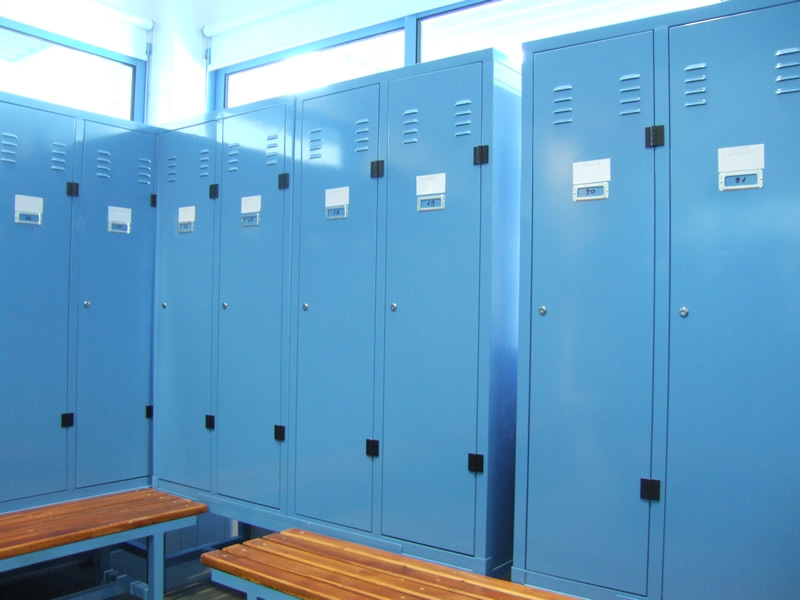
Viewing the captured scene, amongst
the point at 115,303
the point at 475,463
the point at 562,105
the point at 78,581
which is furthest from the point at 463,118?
the point at 78,581

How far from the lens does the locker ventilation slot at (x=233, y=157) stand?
3.78 metres

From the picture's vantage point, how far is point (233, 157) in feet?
12.5

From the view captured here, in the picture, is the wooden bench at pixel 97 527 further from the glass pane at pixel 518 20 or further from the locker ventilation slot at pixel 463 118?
the glass pane at pixel 518 20

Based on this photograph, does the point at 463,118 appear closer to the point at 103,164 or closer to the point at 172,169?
the point at 172,169

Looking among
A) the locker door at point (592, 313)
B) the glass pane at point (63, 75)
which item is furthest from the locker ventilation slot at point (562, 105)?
the glass pane at point (63, 75)

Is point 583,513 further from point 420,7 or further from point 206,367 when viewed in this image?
point 420,7

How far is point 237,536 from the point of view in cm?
428

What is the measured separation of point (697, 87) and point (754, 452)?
1214 mm

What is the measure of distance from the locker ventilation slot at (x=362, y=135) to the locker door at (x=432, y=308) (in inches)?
5.3

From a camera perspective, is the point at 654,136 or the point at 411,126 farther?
the point at 411,126

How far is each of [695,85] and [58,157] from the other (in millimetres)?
3085

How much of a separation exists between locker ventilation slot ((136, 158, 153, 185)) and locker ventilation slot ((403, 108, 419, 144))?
182 centimetres

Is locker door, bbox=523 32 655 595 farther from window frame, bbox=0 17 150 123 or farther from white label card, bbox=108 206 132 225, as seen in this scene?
window frame, bbox=0 17 150 123

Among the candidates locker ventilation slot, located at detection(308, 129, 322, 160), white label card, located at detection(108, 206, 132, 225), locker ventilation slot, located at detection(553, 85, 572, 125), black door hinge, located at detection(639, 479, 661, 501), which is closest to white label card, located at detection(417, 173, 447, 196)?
locker ventilation slot, located at detection(553, 85, 572, 125)
